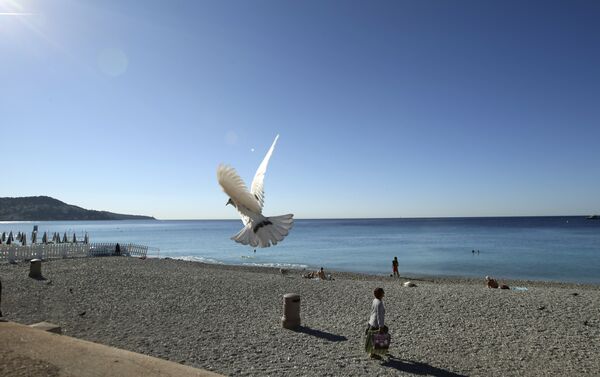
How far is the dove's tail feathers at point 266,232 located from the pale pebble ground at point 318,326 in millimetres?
4907

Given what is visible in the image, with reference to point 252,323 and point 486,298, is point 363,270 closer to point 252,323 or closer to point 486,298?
point 486,298

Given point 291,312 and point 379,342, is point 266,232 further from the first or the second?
point 291,312

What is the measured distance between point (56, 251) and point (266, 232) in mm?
31575

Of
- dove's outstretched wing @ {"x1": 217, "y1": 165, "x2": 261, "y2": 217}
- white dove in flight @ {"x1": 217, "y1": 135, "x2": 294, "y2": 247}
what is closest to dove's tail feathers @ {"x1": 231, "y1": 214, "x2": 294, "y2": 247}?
white dove in flight @ {"x1": 217, "y1": 135, "x2": 294, "y2": 247}

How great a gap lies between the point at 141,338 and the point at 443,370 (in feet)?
25.4

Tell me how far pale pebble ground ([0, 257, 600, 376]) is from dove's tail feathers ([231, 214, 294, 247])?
4.91 meters

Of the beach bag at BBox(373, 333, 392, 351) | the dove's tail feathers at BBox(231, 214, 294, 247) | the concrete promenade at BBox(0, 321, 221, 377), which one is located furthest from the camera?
the beach bag at BBox(373, 333, 392, 351)

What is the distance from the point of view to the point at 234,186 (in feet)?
16.5

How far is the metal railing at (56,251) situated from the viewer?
2667 centimetres

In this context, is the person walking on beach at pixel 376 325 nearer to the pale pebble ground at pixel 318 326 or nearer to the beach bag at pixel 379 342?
the beach bag at pixel 379 342

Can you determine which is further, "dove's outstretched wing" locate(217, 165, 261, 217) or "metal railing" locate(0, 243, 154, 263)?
"metal railing" locate(0, 243, 154, 263)

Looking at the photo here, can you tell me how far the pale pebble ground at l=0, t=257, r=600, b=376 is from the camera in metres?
9.30

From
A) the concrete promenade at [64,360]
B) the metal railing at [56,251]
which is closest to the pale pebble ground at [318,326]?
the concrete promenade at [64,360]

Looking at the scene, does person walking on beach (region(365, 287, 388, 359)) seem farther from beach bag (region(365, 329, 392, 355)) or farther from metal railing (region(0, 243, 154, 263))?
metal railing (region(0, 243, 154, 263))
